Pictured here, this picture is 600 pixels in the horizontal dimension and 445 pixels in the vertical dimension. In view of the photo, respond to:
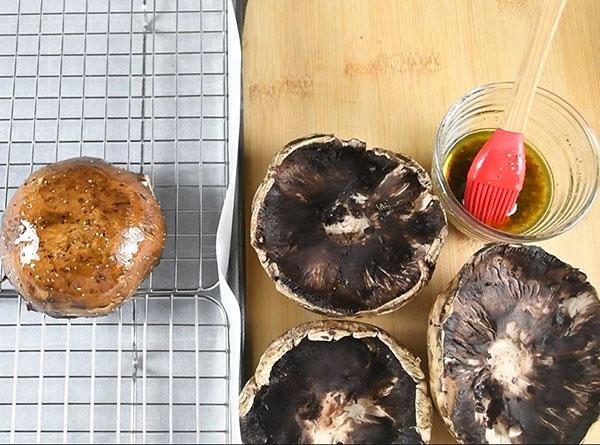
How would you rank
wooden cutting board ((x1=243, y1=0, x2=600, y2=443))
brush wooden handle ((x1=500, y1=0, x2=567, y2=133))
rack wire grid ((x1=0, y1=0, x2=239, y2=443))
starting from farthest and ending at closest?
wooden cutting board ((x1=243, y1=0, x2=600, y2=443)) → rack wire grid ((x1=0, y1=0, x2=239, y2=443)) → brush wooden handle ((x1=500, y1=0, x2=567, y2=133))

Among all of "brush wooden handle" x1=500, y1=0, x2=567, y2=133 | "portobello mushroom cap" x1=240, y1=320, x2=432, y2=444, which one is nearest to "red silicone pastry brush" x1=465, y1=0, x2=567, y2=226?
"brush wooden handle" x1=500, y1=0, x2=567, y2=133

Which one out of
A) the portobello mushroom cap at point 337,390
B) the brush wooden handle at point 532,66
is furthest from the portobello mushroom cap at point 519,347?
the brush wooden handle at point 532,66

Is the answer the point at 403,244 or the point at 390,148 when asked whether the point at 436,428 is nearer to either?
the point at 403,244

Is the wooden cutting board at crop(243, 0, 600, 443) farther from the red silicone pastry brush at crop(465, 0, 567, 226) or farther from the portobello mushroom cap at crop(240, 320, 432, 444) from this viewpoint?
the portobello mushroom cap at crop(240, 320, 432, 444)

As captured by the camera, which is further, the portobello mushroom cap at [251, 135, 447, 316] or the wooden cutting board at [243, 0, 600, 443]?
the wooden cutting board at [243, 0, 600, 443]

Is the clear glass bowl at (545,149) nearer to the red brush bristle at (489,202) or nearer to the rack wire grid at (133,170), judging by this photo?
the red brush bristle at (489,202)

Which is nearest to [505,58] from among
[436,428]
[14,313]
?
[436,428]
